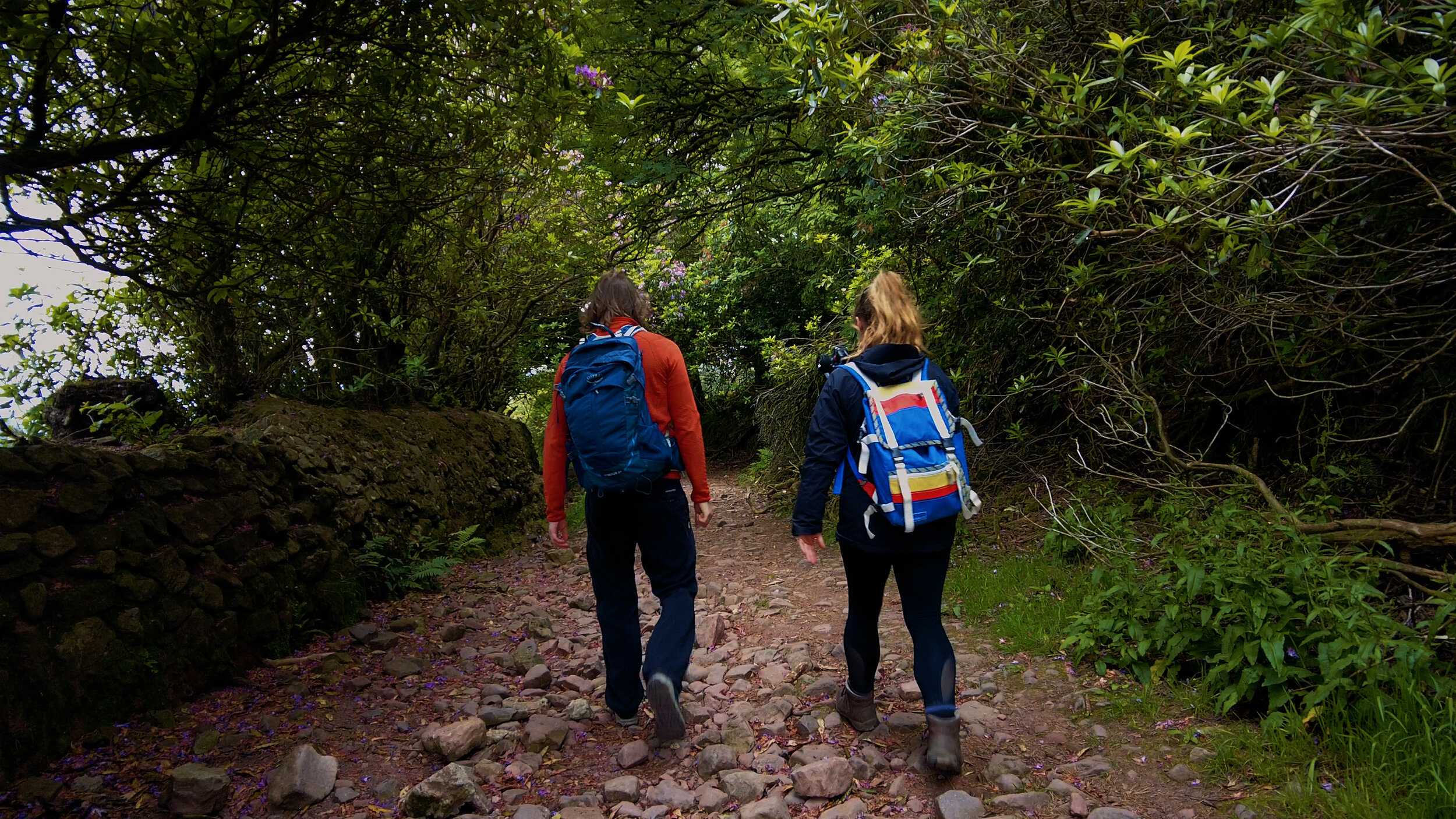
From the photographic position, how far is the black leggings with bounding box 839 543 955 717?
2.98m

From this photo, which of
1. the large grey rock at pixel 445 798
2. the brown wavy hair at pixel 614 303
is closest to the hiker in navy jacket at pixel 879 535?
the brown wavy hair at pixel 614 303

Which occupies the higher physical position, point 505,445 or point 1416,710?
point 505,445

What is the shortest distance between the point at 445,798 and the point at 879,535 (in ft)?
6.27

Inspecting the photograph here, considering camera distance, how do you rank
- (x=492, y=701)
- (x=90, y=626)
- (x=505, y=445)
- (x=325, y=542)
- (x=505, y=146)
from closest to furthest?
(x=90, y=626), (x=492, y=701), (x=325, y=542), (x=505, y=146), (x=505, y=445)

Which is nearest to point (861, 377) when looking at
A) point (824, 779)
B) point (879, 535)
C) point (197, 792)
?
point (879, 535)

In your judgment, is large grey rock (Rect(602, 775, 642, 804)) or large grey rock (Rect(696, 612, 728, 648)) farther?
A: large grey rock (Rect(696, 612, 728, 648))

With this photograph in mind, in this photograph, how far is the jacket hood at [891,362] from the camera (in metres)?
3.09

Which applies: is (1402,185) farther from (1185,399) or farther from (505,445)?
(505,445)

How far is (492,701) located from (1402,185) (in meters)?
4.98

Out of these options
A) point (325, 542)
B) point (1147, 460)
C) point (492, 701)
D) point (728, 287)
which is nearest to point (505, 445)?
point (325, 542)

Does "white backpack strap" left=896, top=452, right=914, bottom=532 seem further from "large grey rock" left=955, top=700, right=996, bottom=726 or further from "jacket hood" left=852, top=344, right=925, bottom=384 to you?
"large grey rock" left=955, top=700, right=996, bottom=726

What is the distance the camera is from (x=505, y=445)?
9070 mm

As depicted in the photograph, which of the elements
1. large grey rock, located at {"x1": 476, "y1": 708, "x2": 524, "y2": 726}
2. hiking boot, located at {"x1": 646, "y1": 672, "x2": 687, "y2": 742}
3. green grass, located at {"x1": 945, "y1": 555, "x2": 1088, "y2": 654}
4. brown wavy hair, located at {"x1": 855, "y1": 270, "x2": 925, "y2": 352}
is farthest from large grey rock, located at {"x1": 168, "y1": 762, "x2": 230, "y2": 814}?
green grass, located at {"x1": 945, "y1": 555, "x2": 1088, "y2": 654}

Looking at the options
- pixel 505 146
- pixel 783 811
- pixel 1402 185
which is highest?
pixel 505 146
